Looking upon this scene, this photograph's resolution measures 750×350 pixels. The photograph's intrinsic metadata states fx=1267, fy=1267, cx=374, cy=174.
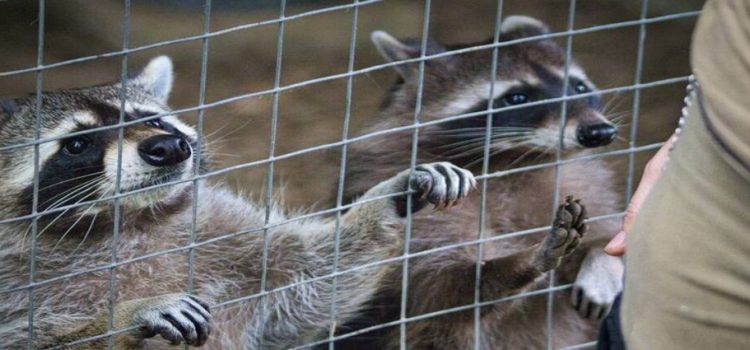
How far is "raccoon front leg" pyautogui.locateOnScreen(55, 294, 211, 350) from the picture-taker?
10.1 ft

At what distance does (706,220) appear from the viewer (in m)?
1.97

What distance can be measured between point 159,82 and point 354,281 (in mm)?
952

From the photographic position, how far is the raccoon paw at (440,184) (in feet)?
10.9

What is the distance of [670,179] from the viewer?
203 centimetres

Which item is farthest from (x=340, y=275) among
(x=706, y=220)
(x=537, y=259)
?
(x=706, y=220)

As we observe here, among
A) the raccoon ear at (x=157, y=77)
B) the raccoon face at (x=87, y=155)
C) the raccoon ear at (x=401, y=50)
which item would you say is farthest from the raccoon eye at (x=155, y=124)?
the raccoon ear at (x=401, y=50)

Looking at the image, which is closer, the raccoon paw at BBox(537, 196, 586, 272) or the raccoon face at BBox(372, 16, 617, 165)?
the raccoon paw at BBox(537, 196, 586, 272)

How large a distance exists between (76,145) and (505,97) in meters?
1.53

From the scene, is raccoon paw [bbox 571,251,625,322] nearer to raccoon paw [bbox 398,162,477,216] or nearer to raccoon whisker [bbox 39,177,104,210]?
raccoon paw [bbox 398,162,477,216]

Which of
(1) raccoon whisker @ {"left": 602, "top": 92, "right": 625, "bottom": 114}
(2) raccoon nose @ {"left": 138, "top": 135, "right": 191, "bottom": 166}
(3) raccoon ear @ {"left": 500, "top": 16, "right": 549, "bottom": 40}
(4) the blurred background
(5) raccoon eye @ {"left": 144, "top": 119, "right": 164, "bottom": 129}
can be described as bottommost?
(4) the blurred background

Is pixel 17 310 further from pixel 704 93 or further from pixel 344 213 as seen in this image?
pixel 704 93

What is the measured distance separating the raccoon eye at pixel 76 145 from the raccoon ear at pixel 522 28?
1.70 m

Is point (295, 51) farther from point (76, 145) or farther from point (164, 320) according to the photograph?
point (164, 320)

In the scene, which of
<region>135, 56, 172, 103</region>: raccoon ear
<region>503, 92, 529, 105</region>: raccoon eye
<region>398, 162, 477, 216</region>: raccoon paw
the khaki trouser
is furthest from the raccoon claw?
the khaki trouser
